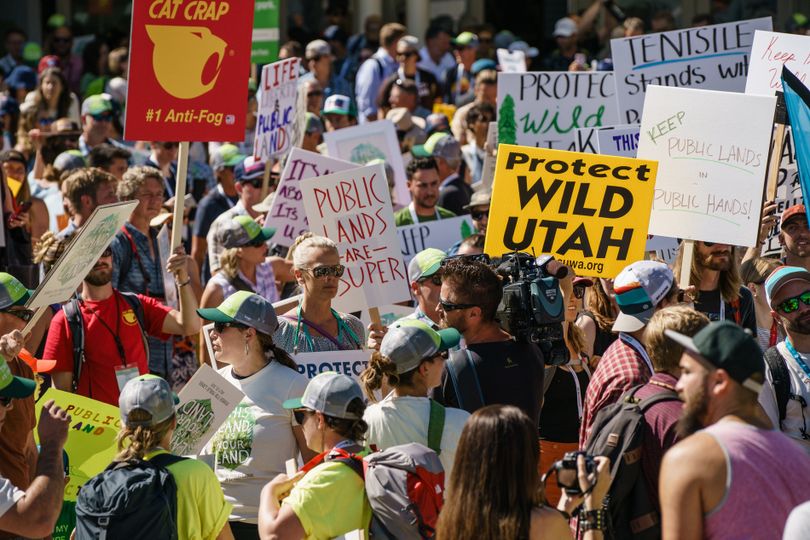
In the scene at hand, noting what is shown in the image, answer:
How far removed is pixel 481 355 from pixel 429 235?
3.88 m

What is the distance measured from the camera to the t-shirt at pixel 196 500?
464 cm

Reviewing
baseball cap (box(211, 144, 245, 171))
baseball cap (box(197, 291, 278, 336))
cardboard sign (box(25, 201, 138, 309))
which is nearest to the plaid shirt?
baseball cap (box(197, 291, 278, 336))

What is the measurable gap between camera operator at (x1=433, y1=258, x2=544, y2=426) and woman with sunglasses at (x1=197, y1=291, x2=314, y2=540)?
663 millimetres

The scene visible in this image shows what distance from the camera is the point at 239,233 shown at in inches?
323

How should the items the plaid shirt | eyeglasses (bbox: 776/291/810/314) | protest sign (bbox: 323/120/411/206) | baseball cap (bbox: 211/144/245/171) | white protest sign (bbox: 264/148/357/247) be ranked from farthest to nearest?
protest sign (bbox: 323/120/411/206)
baseball cap (bbox: 211/144/245/171)
white protest sign (bbox: 264/148/357/247)
eyeglasses (bbox: 776/291/810/314)
the plaid shirt

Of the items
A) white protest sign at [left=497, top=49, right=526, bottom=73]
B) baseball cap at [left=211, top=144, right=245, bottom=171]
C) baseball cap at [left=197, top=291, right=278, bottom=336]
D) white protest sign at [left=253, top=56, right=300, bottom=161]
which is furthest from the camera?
white protest sign at [left=497, top=49, right=526, bottom=73]

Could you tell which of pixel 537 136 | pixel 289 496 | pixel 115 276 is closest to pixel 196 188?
pixel 537 136

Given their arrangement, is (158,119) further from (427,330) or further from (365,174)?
(427,330)

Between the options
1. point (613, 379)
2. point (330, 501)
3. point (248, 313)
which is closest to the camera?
point (330, 501)

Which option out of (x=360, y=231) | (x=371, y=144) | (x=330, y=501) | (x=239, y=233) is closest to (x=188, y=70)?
(x=239, y=233)

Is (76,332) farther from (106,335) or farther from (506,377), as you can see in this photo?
(506,377)

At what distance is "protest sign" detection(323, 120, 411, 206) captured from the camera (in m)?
11.4

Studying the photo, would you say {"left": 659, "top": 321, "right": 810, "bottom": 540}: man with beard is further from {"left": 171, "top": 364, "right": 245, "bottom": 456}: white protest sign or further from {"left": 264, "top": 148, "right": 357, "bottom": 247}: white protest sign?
{"left": 264, "top": 148, "right": 357, "bottom": 247}: white protest sign

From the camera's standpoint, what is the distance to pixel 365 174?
7.68 m
